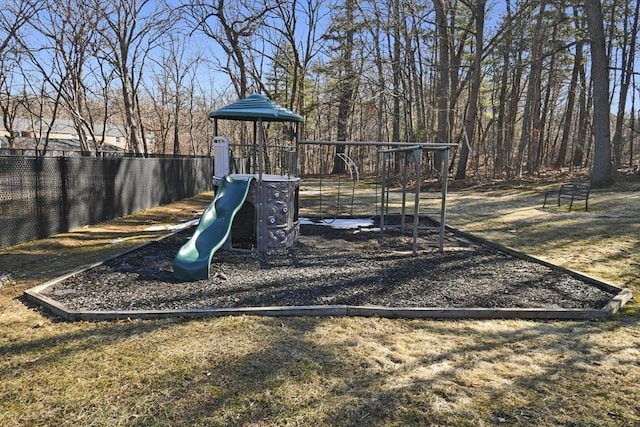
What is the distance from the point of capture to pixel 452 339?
3.47 metres

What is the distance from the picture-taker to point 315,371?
2.91 m

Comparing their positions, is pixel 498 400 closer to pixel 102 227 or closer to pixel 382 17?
pixel 102 227

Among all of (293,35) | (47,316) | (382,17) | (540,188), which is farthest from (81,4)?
(540,188)

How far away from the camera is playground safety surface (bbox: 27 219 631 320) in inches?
157

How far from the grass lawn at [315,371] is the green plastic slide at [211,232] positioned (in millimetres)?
1277

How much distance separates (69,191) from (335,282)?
596 centimetres

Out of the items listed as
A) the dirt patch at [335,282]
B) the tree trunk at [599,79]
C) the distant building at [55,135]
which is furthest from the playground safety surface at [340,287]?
the distant building at [55,135]

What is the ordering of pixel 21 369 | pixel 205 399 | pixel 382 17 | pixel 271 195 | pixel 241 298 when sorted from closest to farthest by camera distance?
1. pixel 205 399
2. pixel 21 369
3. pixel 241 298
4. pixel 271 195
5. pixel 382 17

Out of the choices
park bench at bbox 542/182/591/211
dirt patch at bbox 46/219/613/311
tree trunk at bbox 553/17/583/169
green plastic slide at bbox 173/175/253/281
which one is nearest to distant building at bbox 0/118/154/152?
green plastic slide at bbox 173/175/253/281

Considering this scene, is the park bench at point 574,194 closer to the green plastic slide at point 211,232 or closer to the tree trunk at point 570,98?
the green plastic slide at point 211,232

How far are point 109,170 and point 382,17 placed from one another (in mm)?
17284

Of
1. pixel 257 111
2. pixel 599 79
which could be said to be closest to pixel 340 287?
pixel 257 111

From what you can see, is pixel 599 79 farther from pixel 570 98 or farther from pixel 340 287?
pixel 340 287

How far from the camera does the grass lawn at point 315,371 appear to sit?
242 cm
